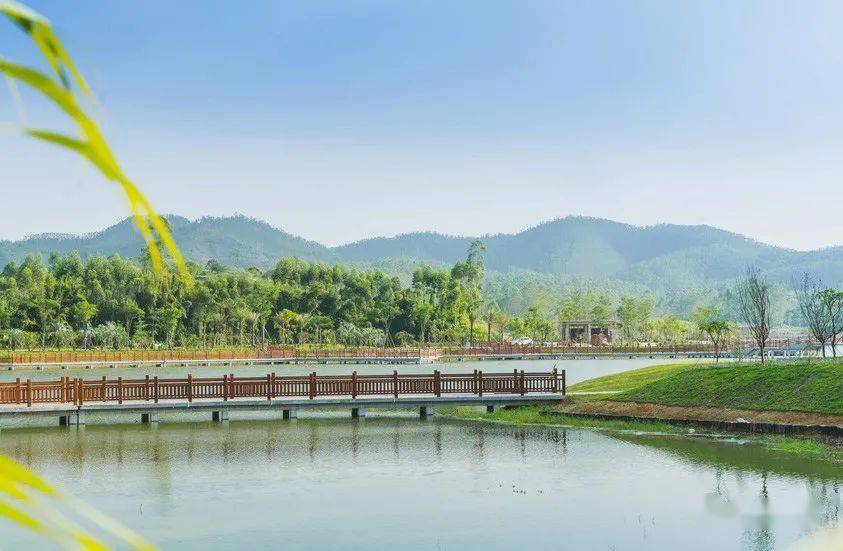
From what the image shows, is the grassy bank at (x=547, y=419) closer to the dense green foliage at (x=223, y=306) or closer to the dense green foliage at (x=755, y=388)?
the dense green foliage at (x=755, y=388)

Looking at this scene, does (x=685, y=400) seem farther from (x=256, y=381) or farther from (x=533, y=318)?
(x=533, y=318)

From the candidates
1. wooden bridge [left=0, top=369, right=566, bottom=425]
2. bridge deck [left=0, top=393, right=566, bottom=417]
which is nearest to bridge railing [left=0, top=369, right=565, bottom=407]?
→ wooden bridge [left=0, top=369, right=566, bottom=425]

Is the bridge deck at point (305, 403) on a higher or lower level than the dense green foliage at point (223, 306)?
lower

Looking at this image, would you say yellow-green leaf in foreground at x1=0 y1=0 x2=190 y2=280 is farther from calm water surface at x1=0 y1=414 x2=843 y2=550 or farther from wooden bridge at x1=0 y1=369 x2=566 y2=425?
wooden bridge at x1=0 y1=369 x2=566 y2=425

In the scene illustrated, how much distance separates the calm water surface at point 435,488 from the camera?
707 inches

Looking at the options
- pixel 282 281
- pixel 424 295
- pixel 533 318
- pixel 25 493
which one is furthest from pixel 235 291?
pixel 25 493

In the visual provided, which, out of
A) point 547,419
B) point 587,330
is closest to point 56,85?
point 547,419

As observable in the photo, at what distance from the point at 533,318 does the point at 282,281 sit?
116 ft

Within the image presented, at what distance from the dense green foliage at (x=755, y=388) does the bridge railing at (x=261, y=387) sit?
4.56 m

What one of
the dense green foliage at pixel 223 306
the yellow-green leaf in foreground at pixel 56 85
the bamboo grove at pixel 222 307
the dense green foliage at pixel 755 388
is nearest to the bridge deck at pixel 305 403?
the dense green foliage at pixel 755 388

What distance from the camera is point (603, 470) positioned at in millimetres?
24781

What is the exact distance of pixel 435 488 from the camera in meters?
22.7

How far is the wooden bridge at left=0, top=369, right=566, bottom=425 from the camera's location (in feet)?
114

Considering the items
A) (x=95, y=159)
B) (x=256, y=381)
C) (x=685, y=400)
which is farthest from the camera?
(x=256, y=381)
